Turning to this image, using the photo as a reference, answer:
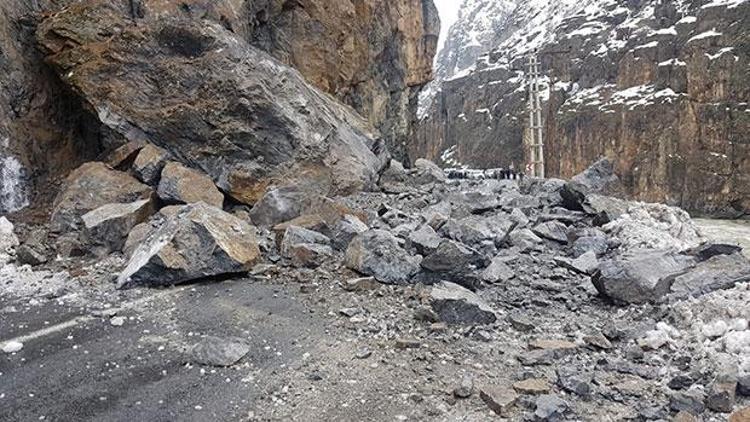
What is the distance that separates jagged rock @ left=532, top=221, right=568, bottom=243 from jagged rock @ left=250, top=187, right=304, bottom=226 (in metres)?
3.88

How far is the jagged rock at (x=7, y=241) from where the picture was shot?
20.8 feet

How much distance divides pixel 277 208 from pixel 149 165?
2.63 meters

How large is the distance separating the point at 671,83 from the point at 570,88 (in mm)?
18937

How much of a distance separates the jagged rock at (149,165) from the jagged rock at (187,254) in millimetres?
2966

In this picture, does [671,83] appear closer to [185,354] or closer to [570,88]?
[570,88]

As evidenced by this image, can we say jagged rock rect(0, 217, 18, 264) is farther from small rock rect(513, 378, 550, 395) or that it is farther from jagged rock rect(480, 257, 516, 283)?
small rock rect(513, 378, 550, 395)

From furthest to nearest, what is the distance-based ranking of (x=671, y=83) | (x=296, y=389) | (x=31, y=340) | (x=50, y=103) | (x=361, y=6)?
(x=671, y=83), (x=361, y=6), (x=50, y=103), (x=31, y=340), (x=296, y=389)

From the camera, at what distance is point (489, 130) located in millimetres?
101688

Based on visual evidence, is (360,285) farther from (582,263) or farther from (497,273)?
(582,263)

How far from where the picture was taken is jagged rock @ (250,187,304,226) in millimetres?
7664

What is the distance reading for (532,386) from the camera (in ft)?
10.7

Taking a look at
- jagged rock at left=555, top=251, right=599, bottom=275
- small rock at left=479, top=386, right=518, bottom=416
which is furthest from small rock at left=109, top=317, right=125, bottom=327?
jagged rock at left=555, top=251, right=599, bottom=275

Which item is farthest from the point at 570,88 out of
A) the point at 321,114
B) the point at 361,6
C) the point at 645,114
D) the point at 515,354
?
the point at 515,354

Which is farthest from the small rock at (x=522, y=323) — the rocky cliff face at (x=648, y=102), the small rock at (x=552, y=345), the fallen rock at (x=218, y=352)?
the rocky cliff face at (x=648, y=102)
